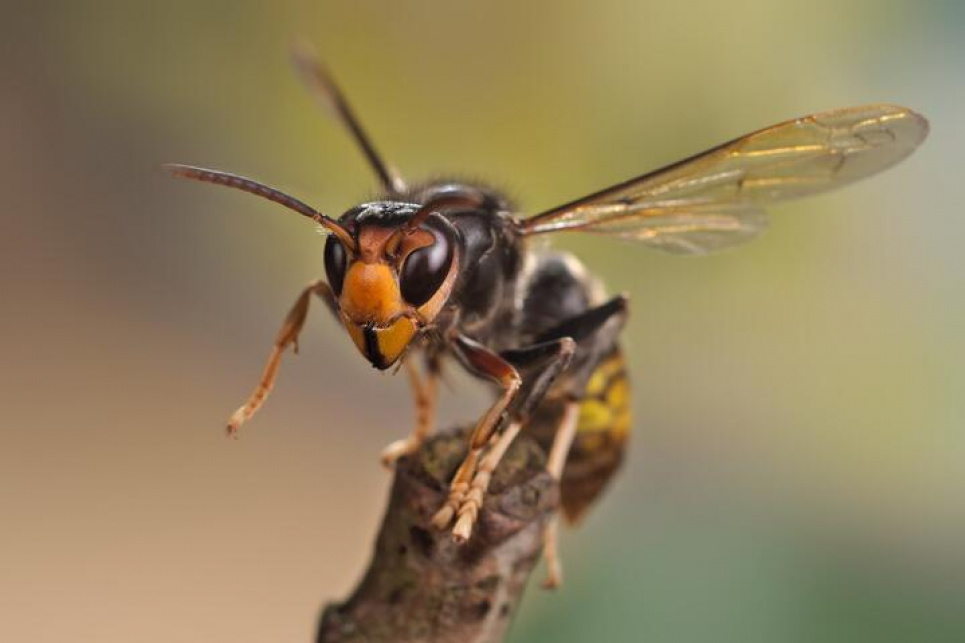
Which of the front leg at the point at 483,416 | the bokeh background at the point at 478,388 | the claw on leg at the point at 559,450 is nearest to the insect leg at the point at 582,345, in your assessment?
the claw on leg at the point at 559,450

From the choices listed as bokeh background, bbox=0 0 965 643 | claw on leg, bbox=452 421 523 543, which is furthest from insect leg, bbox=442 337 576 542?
bokeh background, bbox=0 0 965 643

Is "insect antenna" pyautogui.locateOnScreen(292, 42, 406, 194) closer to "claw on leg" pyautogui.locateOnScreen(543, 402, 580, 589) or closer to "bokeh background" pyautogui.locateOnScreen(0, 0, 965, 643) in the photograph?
"claw on leg" pyautogui.locateOnScreen(543, 402, 580, 589)

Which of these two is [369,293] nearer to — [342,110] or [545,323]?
[545,323]

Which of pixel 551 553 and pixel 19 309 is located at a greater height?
pixel 19 309

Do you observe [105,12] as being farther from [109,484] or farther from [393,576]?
[393,576]

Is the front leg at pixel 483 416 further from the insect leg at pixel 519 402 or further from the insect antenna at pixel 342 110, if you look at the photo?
the insect antenna at pixel 342 110

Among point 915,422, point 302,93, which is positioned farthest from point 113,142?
point 915,422

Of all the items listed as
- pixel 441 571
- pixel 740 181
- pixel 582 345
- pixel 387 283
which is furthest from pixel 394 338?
pixel 740 181
